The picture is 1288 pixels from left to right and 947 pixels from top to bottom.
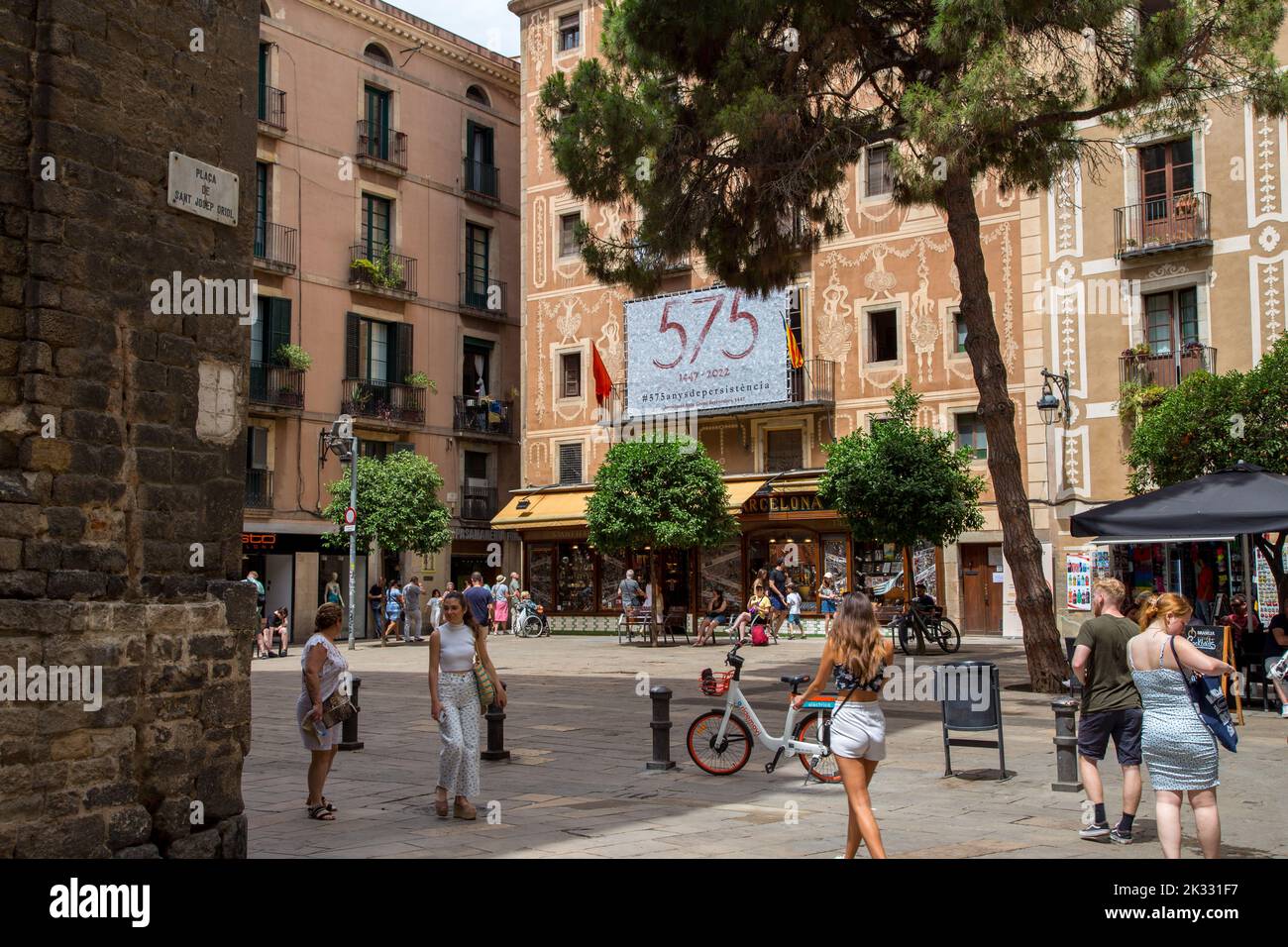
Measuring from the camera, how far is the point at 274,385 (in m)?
32.2

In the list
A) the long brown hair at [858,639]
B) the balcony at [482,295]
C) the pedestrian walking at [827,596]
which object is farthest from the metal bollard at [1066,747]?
the balcony at [482,295]

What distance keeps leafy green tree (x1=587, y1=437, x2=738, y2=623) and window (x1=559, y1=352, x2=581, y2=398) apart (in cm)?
790

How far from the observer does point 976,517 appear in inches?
944

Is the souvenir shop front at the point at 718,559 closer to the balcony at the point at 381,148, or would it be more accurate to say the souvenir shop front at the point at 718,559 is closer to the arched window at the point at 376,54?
the balcony at the point at 381,148

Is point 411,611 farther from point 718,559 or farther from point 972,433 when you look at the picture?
point 972,433

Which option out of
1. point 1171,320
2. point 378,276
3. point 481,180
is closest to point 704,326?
point 378,276

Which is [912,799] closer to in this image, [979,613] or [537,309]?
[979,613]

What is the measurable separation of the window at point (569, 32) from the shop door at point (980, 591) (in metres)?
18.9

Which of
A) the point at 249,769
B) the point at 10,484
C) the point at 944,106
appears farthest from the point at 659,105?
the point at 10,484

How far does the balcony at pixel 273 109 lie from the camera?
32688 mm

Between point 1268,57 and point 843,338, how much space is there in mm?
15721

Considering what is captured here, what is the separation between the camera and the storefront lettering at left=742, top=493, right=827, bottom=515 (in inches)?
1183

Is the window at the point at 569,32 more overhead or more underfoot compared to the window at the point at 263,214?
more overhead
